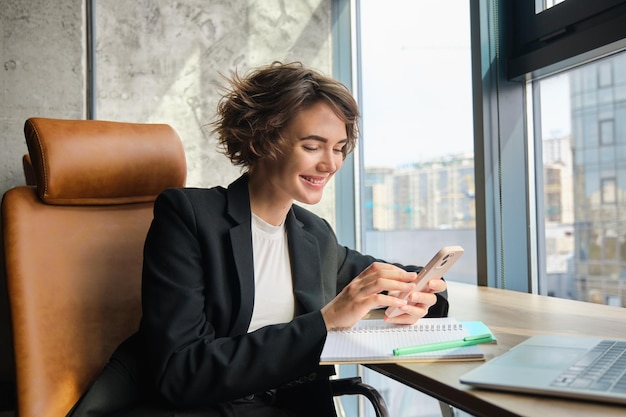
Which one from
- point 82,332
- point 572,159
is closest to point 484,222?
point 572,159

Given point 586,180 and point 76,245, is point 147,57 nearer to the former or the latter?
point 76,245

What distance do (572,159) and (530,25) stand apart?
0.40m

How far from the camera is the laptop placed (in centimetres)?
72

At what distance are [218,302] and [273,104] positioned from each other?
1.55 ft

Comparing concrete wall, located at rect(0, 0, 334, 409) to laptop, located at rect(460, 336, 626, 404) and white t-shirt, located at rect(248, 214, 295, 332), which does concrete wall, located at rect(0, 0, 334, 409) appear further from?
laptop, located at rect(460, 336, 626, 404)

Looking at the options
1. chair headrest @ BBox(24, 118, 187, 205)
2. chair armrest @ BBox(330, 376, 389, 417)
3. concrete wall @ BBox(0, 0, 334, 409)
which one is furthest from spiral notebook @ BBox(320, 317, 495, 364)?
concrete wall @ BBox(0, 0, 334, 409)

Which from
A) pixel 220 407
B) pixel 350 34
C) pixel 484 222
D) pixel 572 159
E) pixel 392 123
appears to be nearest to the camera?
pixel 220 407

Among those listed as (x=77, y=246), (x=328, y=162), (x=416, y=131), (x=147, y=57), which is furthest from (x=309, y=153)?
(x=147, y=57)

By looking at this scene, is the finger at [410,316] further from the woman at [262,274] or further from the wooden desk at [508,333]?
the wooden desk at [508,333]

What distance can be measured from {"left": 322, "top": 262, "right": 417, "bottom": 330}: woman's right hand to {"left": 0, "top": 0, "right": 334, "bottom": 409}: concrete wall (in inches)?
62.5

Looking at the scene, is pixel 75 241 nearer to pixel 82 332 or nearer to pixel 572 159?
pixel 82 332

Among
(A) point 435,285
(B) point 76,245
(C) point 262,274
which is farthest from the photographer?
(B) point 76,245

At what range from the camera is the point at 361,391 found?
1275mm

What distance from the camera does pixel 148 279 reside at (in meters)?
1.22
